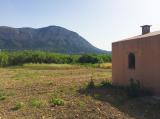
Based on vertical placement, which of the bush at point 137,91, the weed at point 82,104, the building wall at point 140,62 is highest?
the building wall at point 140,62

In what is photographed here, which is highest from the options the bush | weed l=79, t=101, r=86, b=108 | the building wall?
the building wall

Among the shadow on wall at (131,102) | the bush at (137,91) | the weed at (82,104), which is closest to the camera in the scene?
the shadow on wall at (131,102)

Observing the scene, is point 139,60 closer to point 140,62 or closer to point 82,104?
point 140,62

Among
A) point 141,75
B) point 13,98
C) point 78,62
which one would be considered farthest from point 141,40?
point 78,62

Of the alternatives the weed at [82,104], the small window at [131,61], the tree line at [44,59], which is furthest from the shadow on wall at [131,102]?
the tree line at [44,59]

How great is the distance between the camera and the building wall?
14797 millimetres

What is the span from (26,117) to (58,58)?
55.2m

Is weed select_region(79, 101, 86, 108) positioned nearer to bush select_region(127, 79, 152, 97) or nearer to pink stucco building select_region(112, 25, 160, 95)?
bush select_region(127, 79, 152, 97)

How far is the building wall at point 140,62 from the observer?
1480 cm

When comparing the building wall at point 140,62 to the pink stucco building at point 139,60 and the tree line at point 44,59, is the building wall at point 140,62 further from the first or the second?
the tree line at point 44,59

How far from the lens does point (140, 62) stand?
1658 cm

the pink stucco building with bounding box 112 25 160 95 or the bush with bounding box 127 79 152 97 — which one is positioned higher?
the pink stucco building with bounding box 112 25 160 95

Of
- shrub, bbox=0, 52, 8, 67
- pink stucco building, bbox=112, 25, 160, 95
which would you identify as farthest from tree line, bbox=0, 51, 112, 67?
pink stucco building, bbox=112, 25, 160, 95

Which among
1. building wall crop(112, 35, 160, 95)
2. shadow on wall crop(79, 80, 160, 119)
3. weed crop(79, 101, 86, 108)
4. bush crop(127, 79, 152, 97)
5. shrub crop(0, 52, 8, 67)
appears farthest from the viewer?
shrub crop(0, 52, 8, 67)
